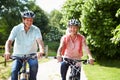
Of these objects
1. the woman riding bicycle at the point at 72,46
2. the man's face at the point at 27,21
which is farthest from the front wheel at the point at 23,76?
the woman riding bicycle at the point at 72,46

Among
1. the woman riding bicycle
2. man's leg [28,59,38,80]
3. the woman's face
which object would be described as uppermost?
the woman's face

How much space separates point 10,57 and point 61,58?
1.32 metres

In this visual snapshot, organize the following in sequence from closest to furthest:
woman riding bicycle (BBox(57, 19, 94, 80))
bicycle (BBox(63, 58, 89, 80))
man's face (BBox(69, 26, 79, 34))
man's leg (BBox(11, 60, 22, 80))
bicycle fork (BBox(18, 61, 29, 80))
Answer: bicycle fork (BBox(18, 61, 29, 80))
man's leg (BBox(11, 60, 22, 80))
bicycle (BBox(63, 58, 89, 80))
man's face (BBox(69, 26, 79, 34))
woman riding bicycle (BBox(57, 19, 94, 80))

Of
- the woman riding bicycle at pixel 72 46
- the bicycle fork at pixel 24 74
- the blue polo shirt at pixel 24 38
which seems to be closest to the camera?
the bicycle fork at pixel 24 74

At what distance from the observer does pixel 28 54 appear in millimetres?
6980

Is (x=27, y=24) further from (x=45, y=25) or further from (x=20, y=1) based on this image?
(x=45, y=25)

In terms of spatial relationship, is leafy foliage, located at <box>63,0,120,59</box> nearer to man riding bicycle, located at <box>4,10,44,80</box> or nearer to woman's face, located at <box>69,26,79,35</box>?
woman's face, located at <box>69,26,79,35</box>

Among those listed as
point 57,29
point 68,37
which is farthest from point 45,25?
point 68,37

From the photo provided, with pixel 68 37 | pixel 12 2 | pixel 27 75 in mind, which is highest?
pixel 12 2

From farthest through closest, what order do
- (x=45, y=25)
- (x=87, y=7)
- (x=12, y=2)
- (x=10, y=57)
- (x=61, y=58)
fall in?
(x=45, y=25)
(x=12, y=2)
(x=87, y=7)
(x=61, y=58)
(x=10, y=57)

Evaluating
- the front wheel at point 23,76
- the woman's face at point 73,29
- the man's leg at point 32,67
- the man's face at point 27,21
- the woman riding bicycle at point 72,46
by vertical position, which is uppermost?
the man's face at point 27,21

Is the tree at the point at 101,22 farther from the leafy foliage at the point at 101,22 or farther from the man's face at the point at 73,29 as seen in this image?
the man's face at the point at 73,29

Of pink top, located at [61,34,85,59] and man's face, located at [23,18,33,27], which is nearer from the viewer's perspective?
man's face, located at [23,18,33,27]

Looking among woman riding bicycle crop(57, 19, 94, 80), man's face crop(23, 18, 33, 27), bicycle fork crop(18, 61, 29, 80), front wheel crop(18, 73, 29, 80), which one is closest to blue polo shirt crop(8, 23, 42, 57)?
man's face crop(23, 18, 33, 27)
